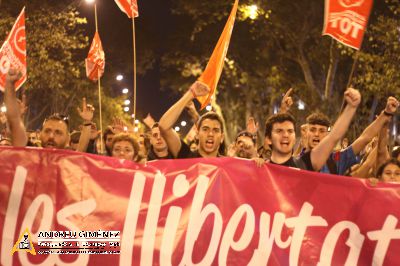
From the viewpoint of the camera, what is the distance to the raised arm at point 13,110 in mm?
4910

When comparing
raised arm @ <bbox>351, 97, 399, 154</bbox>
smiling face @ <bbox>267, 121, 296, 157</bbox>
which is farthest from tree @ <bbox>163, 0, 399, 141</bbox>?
smiling face @ <bbox>267, 121, 296, 157</bbox>

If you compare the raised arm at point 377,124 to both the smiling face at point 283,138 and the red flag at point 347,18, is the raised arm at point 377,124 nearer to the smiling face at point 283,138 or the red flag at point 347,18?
the smiling face at point 283,138

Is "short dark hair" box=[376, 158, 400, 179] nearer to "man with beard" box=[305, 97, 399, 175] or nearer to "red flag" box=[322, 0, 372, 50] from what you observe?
"man with beard" box=[305, 97, 399, 175]

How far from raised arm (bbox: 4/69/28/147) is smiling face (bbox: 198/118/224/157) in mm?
1544

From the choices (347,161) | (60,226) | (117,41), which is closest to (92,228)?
(60,226)

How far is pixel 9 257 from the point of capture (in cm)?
467

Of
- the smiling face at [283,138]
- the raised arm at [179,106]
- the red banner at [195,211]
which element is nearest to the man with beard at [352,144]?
the smiling face at [283,138]

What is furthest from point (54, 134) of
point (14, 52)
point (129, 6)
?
point (129, 6)

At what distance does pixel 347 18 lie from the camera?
7.66 meters

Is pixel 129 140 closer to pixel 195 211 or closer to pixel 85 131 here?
pixel 85 131

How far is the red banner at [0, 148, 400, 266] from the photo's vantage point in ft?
15.7

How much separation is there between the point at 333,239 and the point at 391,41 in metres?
10.9

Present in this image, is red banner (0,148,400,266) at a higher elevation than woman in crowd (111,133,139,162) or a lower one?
lower

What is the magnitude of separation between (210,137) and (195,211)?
1.02 meters
